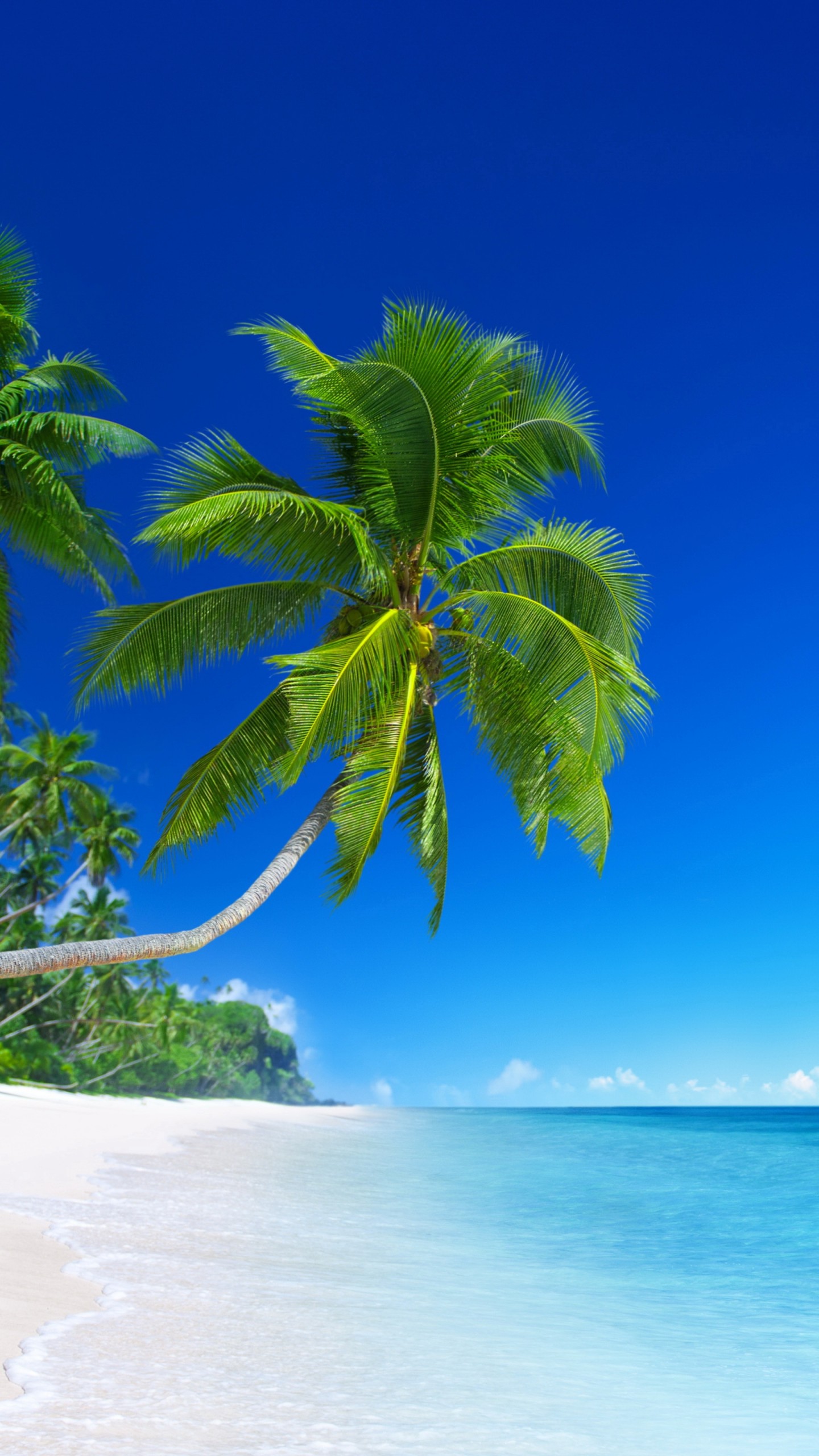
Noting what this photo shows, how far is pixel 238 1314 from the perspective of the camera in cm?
513

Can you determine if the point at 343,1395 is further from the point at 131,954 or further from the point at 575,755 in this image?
the point at 575,755

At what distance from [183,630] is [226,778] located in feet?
4.27

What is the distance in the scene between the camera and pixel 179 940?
5.61m

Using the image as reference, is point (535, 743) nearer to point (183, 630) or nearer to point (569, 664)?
point (569, 664)

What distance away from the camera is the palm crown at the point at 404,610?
285 inches

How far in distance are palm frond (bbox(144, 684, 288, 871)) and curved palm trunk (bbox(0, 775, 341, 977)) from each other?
0.65 metres

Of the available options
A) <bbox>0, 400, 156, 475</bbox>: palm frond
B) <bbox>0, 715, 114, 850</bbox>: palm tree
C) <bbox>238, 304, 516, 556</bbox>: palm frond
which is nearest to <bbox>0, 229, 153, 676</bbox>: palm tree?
<bbox>0, 400, 156, 475</bbox>: palm frond

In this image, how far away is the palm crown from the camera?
7230 millimetres

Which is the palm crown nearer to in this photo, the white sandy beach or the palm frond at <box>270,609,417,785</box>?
the palm frond at <box>270,609,417,785</box>

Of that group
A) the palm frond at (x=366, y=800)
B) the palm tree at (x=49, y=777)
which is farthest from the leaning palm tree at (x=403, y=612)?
the palm tree at (x=49, y=777)

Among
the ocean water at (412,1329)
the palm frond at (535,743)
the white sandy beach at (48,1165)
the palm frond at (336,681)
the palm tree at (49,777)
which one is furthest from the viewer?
the palm tree at (49,777)

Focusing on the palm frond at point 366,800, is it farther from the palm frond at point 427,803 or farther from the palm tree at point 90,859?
the palm tree at point 90,859

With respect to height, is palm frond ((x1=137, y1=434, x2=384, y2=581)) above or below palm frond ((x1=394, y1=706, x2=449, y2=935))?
above

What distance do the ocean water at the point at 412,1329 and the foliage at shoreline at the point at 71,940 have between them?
10.6 metres
